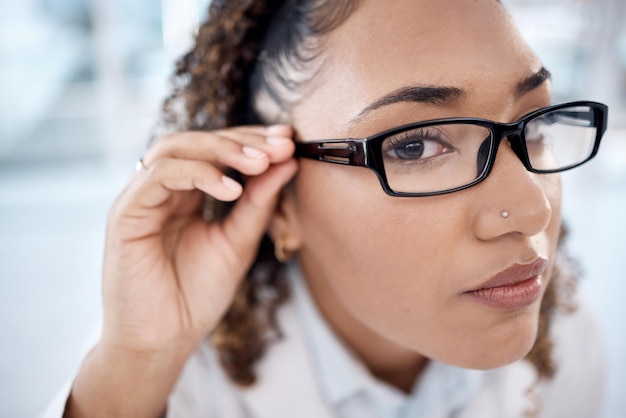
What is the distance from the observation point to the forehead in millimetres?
836

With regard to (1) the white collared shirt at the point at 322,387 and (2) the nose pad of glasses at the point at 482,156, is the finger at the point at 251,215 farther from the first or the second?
(2) the nose pad of glasses at the point at 482,156

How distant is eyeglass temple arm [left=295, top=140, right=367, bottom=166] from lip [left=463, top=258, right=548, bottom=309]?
0.28 m

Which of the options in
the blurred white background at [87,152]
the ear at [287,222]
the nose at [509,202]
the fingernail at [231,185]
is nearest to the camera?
the nose at [509,202]

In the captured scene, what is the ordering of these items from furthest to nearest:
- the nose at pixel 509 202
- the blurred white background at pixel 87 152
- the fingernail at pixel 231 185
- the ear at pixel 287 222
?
the blurred white background at pixel 87 152
the ear at pixel 287 222
the fingernail at pixel 231 185
the nose at pixel 509 202

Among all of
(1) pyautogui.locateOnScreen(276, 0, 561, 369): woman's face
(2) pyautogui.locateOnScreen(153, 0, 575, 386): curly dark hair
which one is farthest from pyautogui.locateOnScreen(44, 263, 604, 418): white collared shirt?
(1) pyautogui.locateOnScreen(276, 0, 561, 369): woman's face

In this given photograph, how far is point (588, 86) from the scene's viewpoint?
A: 14.3ft

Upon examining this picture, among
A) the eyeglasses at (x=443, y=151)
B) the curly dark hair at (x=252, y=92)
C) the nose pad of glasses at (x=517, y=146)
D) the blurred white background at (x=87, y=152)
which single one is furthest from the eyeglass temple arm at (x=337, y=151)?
the blurred white background at (x=87, y=152)

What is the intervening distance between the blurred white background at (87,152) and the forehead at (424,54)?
61 cm

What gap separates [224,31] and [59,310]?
2.10m

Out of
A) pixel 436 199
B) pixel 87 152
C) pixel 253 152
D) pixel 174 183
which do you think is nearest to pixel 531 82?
pixel 436 199

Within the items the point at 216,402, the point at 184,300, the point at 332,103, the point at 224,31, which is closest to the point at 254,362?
the point at 216,402

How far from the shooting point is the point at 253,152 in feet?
3.19

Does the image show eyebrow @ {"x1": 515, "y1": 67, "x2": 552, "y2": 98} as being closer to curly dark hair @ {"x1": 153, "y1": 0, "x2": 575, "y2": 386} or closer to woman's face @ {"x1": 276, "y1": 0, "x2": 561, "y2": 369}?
woman's face @ {"x1": 276, "y1": 0, "x2": 561, "y2": 369}

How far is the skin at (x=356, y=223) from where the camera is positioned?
841 mm
